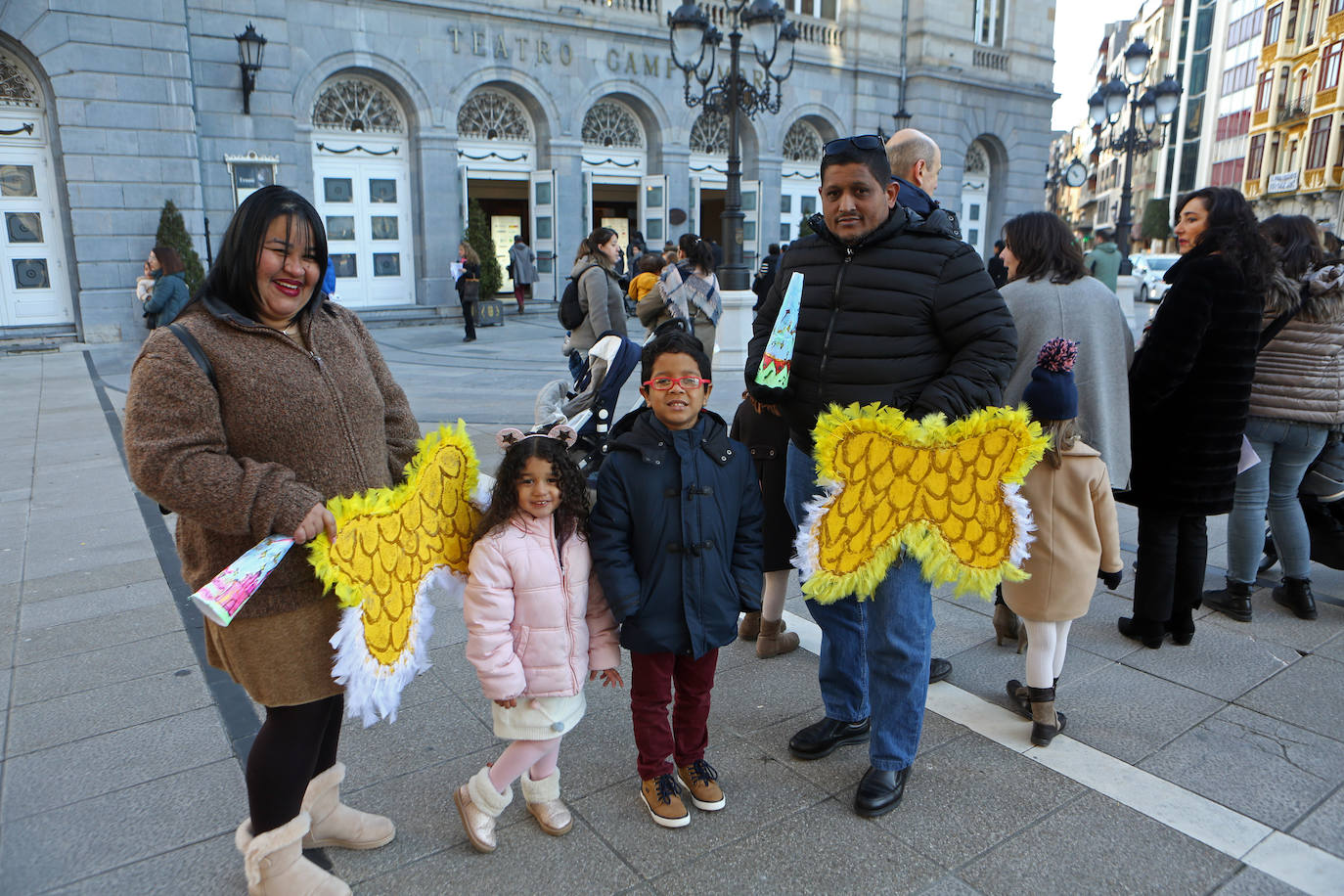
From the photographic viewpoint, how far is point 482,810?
2549 mm

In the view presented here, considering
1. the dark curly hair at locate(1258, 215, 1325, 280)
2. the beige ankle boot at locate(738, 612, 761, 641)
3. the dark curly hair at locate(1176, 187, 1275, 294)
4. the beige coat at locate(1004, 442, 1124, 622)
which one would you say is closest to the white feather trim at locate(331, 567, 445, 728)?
the beige ankle boot at locate(738, 612, 761, 641)

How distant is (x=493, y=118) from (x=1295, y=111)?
45.9 metres

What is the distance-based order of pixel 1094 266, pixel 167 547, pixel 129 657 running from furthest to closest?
pixel 1094 266 → pixel 167 547 → pixel 129 657

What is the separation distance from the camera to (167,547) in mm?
5164

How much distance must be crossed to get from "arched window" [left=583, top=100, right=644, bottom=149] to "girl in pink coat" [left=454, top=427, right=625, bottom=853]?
1826 cm

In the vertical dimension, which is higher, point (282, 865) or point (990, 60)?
point (990, 60)

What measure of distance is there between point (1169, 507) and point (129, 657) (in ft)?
15.2

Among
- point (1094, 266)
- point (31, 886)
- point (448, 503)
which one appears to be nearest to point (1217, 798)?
point (448, 503)

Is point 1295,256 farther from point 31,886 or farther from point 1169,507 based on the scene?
point 31,886

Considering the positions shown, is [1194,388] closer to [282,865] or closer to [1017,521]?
[1017,521]

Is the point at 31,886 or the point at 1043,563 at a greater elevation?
the point at 1043,563

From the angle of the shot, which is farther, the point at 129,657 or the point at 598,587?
the point at 129,657

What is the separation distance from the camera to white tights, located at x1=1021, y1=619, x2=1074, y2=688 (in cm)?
315

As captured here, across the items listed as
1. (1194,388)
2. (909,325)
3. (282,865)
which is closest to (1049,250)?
(1194,388)
